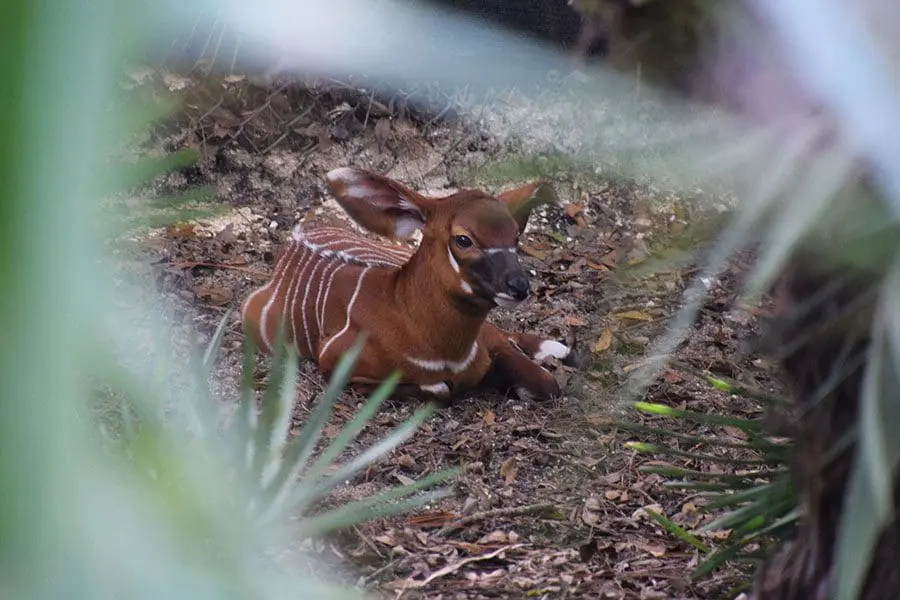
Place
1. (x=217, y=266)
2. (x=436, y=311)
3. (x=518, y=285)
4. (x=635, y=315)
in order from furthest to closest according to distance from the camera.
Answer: (x=217, y=266) → (x=436, y=311) → (x=518, y=285) → (x=635, y=315)

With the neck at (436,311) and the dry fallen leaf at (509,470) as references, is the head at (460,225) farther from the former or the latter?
the dry fallen leaf at (509,470)

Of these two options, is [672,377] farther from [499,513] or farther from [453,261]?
[499,513]

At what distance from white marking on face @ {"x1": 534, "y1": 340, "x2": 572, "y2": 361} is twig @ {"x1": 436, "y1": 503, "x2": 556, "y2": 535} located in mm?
453

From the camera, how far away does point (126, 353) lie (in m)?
0.28

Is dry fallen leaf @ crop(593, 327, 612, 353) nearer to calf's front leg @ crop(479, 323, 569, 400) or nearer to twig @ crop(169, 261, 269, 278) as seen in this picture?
calf's front leg @ crop(479, 323, 569, 400)

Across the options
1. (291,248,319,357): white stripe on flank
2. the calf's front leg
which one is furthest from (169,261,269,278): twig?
the calf's front leg

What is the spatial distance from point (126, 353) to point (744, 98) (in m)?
0.26

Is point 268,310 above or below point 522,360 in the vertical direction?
below

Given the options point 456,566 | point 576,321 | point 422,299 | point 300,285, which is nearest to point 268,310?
point 300,285

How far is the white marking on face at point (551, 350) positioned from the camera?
5.04ft

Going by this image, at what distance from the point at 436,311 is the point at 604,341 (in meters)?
0.26

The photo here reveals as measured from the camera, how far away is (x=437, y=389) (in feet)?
4.78

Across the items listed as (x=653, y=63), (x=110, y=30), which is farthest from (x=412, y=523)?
(x=110, y=30)

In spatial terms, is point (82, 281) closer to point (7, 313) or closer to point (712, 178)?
point (7, 313)
